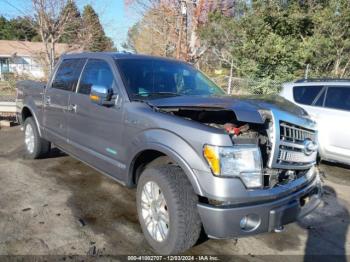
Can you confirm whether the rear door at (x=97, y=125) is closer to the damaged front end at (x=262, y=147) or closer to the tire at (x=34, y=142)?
the damaged front end at (x=262, y=147)

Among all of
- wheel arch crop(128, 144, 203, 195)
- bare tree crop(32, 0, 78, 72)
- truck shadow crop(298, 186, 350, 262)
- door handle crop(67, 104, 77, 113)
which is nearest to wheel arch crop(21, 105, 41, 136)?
door handle crop(67, 104, 77, 113)

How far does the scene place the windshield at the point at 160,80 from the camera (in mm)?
4301

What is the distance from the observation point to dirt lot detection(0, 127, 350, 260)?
3697 mm

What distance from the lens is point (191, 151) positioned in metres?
3.19

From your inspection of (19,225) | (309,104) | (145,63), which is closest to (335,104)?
(309,104)

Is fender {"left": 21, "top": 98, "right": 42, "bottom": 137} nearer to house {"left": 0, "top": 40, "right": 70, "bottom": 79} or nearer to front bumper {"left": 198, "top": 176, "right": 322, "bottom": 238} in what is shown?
front bumper {"left": 198, "top": 176, "right": 322, "bottom": 238}

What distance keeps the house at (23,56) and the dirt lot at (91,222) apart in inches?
629

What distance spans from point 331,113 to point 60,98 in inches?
183

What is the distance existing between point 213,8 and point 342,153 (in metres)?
16.8

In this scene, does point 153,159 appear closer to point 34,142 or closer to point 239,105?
point 239,105

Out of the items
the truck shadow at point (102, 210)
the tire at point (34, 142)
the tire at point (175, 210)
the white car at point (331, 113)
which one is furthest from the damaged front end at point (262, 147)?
the tire at point (34, 142)

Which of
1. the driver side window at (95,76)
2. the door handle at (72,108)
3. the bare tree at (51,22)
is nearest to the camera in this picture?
Answer: the driver side window at (95,76)

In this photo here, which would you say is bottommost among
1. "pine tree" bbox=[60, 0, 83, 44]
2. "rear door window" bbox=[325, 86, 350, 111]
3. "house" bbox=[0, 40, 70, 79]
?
"rear door window" bbox=[325, 86, 350, 111]

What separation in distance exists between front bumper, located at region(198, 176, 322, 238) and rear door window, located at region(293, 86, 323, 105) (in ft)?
14.2
